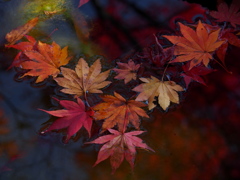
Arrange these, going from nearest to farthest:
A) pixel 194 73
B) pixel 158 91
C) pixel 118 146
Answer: pixel 118 146 → pixel 158 91 → pixel 194 73

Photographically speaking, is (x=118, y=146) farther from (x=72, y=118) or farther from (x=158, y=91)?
(x=158, y=91)

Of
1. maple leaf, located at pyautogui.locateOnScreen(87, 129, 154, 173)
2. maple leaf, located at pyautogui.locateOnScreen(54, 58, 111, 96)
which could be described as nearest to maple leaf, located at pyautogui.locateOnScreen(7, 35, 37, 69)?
maple leaf, located at pyautogui.locateOnScreen(54, 58, 111, 96)

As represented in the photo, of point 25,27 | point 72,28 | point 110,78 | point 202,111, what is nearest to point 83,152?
point 110,78

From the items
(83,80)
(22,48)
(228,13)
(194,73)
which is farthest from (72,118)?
(228,13)

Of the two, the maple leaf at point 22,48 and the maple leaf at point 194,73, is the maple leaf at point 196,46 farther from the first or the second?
the maple leaf at point 22,48

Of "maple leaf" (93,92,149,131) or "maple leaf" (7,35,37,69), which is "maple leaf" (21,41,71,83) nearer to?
"maple leaf" (7,35,37,69)

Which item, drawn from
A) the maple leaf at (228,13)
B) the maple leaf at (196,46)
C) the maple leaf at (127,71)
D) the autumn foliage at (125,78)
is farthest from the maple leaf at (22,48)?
the maple leaf at (228,13)
